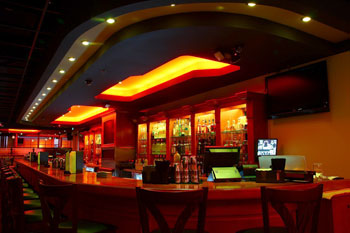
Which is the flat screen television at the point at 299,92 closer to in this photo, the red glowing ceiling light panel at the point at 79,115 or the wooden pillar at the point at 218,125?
the wooden pillar at the point at 218,125

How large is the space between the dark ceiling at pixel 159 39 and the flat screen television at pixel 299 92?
0.65 ft

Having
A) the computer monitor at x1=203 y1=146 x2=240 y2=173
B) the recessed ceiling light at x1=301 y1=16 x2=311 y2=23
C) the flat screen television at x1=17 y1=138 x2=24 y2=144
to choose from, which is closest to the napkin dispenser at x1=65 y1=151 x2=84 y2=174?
the computer monitor at x1=203 y1=146 x2=240 y2=173

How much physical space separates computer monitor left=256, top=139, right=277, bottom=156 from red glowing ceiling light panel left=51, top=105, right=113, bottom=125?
6536 mm

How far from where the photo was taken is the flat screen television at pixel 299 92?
4.51 meters

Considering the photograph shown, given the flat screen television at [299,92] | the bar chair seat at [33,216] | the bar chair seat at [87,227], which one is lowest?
the bar chair seat at [33,216]

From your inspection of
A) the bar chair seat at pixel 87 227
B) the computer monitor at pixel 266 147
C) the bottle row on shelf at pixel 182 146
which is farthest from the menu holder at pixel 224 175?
the bottle row on shelf at pixel 182 146

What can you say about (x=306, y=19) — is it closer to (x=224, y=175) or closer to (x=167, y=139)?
(x=224, y=175)

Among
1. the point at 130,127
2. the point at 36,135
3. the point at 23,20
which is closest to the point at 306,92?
the point at 23,20

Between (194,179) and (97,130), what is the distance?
10121 millimetres

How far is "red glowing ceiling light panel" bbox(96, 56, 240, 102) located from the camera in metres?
5.54

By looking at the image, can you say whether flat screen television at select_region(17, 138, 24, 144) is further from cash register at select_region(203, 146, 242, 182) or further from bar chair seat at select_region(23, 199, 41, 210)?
cash register at select_region(203, 146, 242, 182)

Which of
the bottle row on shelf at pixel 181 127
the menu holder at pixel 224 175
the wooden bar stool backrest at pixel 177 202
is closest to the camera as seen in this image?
the wooden bar stool backrest at pixel 177 202

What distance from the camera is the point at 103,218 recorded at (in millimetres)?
2824

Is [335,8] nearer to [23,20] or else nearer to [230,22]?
[230,22]
